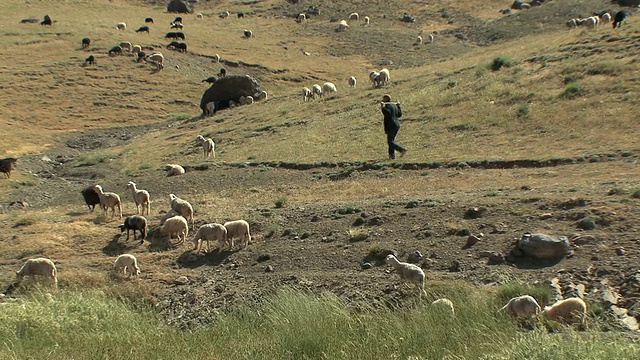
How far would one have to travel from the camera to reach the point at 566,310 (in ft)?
33.5

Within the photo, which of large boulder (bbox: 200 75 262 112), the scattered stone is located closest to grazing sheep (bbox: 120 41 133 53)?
large boulder (bbox: 200 75 262 112)

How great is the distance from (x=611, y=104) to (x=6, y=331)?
20.8m

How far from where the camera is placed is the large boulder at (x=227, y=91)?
45.9 m

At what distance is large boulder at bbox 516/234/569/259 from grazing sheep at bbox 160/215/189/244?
8.15 metres

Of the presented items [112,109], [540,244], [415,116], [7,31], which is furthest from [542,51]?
[7,31]

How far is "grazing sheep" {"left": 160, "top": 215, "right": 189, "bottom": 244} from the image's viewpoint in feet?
59.0

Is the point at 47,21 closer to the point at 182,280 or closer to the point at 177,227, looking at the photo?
the point at 177,227

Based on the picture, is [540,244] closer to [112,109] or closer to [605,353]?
[605,353]

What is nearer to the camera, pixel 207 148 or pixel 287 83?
pixel 207 148

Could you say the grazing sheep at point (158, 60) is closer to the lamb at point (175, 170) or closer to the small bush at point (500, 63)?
the small bush at point (500, 63)

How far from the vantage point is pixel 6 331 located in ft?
33.9

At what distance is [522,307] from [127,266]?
8601mm

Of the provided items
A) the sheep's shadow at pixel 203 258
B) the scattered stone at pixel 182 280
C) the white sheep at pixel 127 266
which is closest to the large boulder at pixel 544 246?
the sheep's shadow at pixel 203 258

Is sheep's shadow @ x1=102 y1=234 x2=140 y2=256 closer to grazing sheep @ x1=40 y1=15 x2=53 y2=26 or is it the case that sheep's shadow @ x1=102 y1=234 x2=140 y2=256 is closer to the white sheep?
the white sheep
